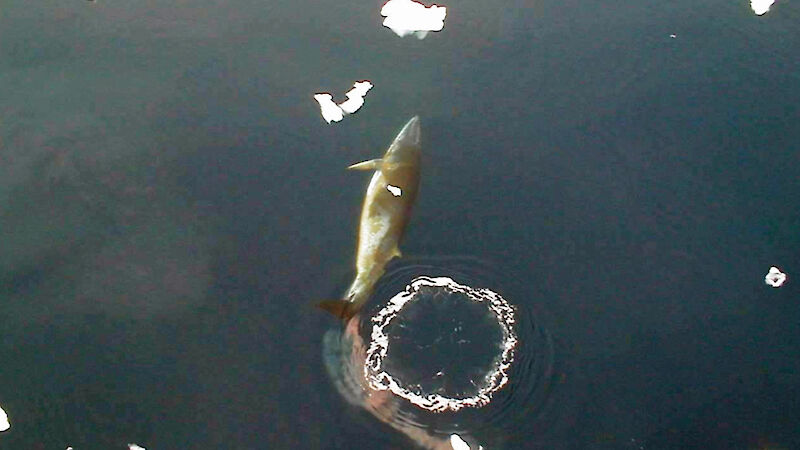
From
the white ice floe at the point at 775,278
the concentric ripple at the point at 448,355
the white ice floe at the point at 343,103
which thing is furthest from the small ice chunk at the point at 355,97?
the white ice floe at the point at 775,278

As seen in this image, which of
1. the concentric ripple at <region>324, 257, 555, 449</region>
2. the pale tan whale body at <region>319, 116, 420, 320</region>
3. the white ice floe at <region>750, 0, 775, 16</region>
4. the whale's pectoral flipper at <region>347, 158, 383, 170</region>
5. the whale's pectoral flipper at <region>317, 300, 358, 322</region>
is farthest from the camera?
the white ice floe at <region>750, 0, 775, 16</region>

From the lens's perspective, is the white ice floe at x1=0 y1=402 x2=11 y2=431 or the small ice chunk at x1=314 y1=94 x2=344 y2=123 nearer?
the white ice floe at x1=0 y1=402 x2=11 y2=431

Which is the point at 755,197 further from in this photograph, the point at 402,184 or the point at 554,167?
the point at 402,184

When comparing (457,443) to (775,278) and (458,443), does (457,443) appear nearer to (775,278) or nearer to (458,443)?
(458,443)

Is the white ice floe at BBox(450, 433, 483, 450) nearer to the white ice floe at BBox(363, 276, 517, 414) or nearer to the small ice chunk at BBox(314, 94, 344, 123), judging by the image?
the white ice floe at BBox(363, 276, 517, 414)

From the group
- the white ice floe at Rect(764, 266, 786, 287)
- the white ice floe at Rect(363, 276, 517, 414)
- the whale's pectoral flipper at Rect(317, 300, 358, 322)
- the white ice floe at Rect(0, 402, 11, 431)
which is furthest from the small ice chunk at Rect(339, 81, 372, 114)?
the white ice floe at Rect(764, 266, 786, 287)

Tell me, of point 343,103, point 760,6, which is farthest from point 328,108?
point 760,6

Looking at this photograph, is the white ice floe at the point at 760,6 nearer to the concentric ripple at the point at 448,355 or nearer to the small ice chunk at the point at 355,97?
the small ice chunk at the point at 355,97
